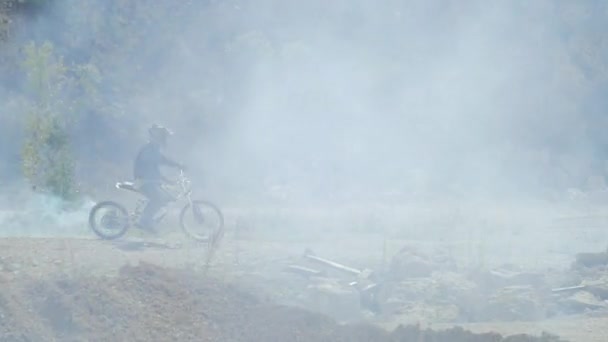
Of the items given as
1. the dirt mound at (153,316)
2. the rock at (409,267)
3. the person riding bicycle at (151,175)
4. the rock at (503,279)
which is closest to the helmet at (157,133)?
the person riding bicycle at (151,175)

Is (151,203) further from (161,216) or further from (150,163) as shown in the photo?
(150,163)

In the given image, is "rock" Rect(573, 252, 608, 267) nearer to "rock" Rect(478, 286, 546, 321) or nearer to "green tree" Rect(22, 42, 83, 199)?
"rock" Rect(478, 286, 546, 321)

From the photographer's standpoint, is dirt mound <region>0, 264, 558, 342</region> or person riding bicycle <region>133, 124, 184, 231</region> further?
person riding bicycle <region>133, 124, 184, 231</region>

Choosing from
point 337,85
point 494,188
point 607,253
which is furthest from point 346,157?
point 607,253

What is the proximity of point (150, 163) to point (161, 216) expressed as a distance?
32.4 inches

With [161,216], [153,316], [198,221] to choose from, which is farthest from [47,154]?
[153,316]

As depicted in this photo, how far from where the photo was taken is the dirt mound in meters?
8.52

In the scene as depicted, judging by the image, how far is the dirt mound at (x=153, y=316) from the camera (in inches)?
335

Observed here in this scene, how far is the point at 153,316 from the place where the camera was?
29.3ft

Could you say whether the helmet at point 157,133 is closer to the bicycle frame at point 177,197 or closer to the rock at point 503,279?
the bicycle frame at point 177,197

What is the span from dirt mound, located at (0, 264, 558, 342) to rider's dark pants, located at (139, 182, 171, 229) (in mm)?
4972

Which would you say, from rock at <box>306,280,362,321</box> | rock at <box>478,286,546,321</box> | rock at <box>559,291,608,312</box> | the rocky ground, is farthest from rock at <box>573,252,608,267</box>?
rock at <box>306,280,362,321</box>

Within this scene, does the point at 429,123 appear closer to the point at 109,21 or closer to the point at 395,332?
the point at 109,21

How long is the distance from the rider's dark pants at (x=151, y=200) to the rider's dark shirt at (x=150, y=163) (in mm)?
118
